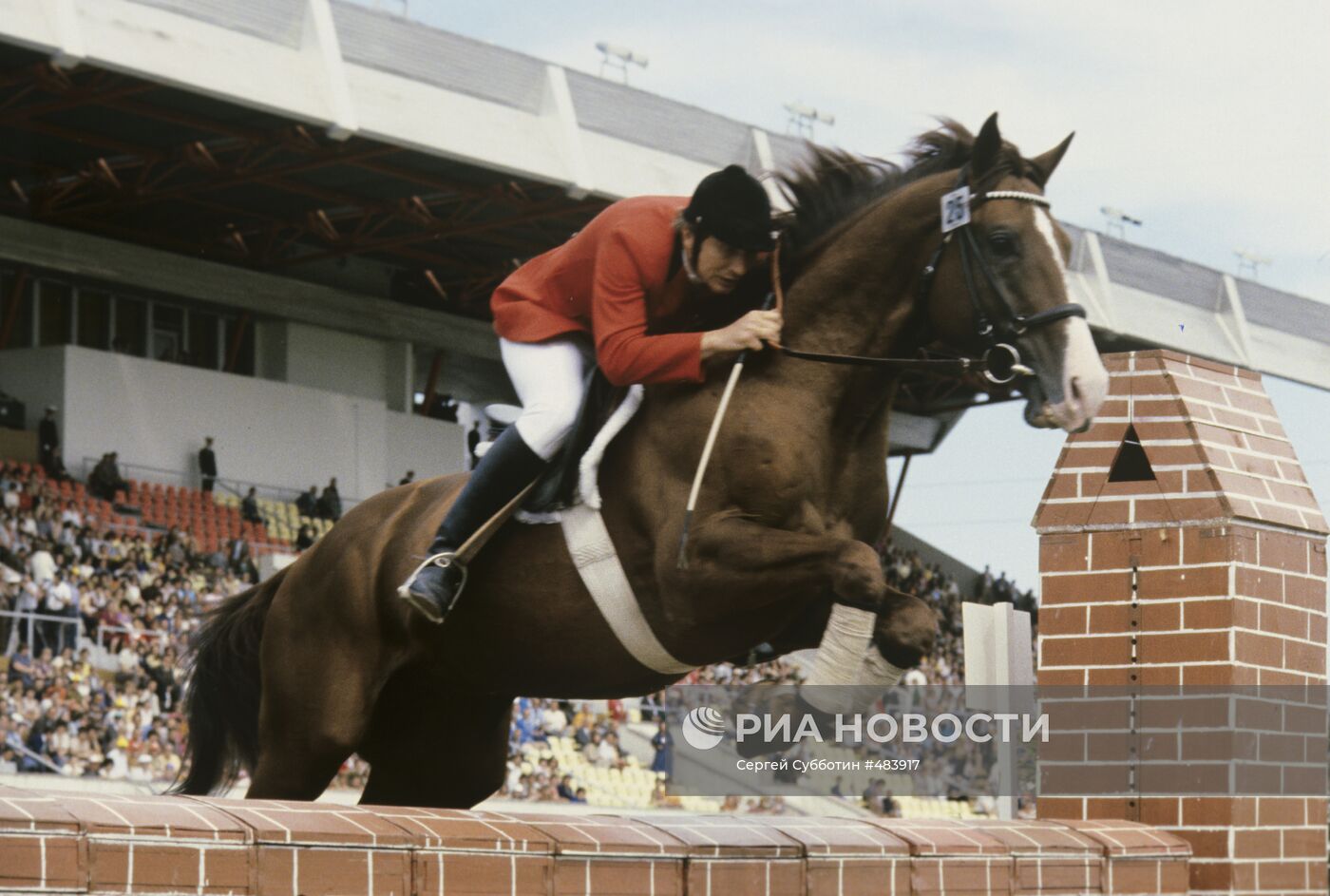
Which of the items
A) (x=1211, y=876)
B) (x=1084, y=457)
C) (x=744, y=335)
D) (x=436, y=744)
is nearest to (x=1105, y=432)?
(x=1084, y=457)

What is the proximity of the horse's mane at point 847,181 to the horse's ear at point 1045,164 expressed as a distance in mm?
203

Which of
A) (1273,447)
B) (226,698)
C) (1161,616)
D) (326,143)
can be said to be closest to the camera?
(1161,616)

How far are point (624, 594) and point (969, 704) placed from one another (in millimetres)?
1070

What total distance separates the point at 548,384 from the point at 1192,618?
1771 mm

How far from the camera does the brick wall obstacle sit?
2947mm

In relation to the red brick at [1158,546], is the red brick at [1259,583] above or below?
below

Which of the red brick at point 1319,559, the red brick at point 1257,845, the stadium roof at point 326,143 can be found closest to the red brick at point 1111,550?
the red brick at point 1319,559

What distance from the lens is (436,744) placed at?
17.9ft

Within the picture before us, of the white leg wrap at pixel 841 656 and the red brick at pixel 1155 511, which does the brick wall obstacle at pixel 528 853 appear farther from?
the red brick at pixel 1155 511

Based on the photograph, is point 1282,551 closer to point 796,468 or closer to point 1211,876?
point 1211,876

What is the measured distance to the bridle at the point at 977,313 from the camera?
→ 4176mm

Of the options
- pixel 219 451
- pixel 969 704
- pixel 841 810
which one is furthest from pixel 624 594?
pixel 219 451

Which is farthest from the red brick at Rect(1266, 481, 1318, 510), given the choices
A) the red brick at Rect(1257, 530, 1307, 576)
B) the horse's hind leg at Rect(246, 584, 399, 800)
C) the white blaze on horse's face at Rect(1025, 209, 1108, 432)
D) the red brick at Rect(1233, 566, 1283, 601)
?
the horse's hind leg at Rect(246, 584, 399, 800)

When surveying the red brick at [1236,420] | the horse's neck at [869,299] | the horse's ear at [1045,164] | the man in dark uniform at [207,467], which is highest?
the man in dark uniform at [207,467]
